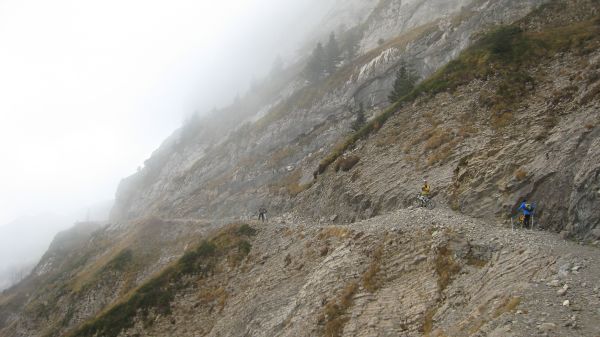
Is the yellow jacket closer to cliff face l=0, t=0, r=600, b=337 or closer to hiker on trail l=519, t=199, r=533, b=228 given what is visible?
cliff face l=0, t=0, r=600, b=337

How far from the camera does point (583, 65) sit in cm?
2822

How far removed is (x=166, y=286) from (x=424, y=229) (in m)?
25.4

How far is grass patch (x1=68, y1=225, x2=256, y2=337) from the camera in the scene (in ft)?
111

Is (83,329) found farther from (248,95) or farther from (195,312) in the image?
(248,95)

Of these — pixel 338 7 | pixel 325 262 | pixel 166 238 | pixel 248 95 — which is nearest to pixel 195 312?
pixel 325 262

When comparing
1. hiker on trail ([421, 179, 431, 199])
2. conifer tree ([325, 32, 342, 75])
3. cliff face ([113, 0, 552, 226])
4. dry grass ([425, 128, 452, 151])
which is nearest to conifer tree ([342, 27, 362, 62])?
conifer tree ([325, 32, 342, 75])

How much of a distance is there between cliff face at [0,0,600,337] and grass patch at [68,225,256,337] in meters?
→ 0.18

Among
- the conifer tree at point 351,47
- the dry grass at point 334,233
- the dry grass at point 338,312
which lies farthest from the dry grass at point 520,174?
the conifer tree at point 351,47

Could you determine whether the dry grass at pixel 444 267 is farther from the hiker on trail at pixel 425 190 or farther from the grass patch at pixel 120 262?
the grass patch at pixel 120 262

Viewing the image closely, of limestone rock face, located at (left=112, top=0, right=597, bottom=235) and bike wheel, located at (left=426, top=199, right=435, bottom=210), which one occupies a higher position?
limestone rock face, located at (left=112, top=0, right=597, bottom=235)

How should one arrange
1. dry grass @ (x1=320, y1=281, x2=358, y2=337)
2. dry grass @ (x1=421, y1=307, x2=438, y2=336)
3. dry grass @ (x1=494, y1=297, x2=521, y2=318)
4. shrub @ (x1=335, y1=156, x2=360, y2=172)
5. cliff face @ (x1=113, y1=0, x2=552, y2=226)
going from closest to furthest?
dry grass @ (x1=494, y1=297, x2=521, y2=318)
dry grass @ (x1=421, y1=307, x2=438, y2=336)
dry grass @ (x1=320, y1=281, x2=358, y2=337)
shrub @ (x1=335, y1=156, x2=360, y2=172)
cliff face @ (x1=113, y1=0, x2=552, y2=226)

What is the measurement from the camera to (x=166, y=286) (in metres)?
35.5

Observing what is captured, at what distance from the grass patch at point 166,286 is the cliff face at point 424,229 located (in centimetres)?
18

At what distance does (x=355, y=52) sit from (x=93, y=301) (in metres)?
82.9
